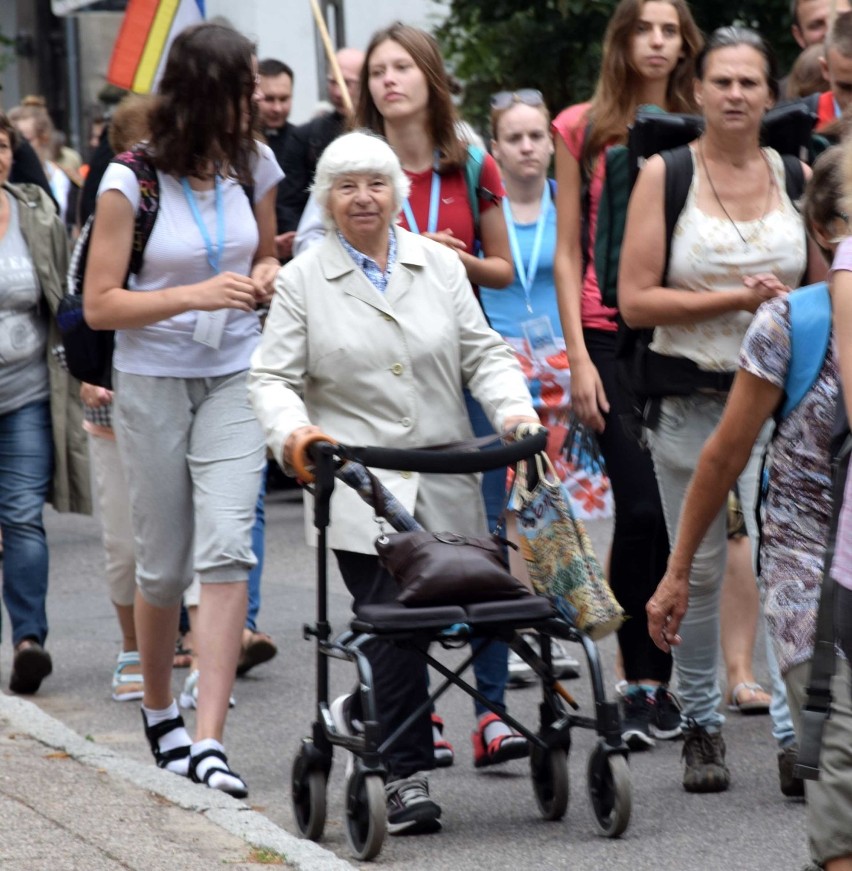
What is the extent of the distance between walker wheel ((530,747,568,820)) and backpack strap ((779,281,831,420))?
164cm

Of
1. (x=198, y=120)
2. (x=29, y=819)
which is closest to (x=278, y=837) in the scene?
(x=29, y=819)

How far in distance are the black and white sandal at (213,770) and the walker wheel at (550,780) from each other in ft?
2.73

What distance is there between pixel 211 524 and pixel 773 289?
1.70 metres

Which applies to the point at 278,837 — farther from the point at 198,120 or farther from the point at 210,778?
the point at 198,120

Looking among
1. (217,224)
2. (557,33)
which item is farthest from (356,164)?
(557,33)

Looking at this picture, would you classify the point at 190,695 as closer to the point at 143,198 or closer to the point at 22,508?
the point at 22,508

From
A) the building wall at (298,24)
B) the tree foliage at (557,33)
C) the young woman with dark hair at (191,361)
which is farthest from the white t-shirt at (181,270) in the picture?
the building wall at (298,24)


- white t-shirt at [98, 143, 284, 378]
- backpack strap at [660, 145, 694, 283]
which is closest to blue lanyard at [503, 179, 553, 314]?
white t-shirt at [98, 143, 284, 378]

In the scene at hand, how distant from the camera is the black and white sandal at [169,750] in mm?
5815

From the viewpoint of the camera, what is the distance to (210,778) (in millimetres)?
5488

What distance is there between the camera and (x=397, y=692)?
5180 mm

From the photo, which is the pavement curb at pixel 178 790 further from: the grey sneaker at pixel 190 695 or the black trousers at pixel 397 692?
the grey sneaker at pixel 190 695

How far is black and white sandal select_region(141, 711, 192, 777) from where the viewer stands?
5815mm

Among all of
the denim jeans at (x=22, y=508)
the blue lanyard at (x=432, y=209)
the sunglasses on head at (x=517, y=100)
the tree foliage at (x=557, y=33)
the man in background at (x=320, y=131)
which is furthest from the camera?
the tree foliage at (x=557, y=33)
